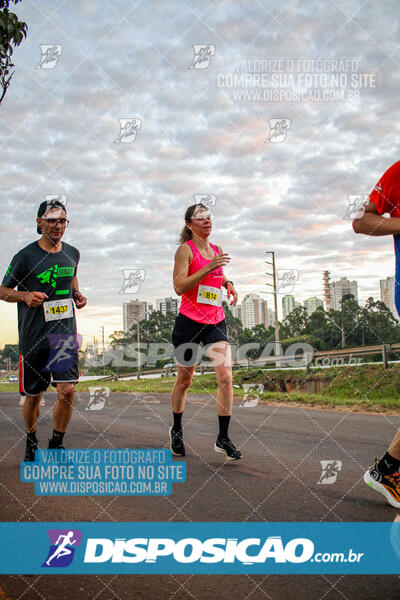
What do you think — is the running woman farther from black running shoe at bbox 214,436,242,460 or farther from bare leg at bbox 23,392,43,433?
bare leg at bbox 23,392,43,433

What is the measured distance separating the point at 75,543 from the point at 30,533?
12.4 inches

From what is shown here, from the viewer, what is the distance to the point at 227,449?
4.79m

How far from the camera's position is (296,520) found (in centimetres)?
303

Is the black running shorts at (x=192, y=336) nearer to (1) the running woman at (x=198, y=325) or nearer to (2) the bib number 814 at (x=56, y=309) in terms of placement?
(1) the running woman at (x=198, y=325)

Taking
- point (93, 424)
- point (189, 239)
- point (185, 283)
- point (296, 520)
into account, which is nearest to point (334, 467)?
point (296, 520)

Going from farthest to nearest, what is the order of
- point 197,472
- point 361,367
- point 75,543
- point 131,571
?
1. point 361,367
2. point 197,472
3. point 75,543
4. point 131,571

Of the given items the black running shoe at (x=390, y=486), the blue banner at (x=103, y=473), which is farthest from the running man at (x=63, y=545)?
the black running shoe at (x=390, y=486)

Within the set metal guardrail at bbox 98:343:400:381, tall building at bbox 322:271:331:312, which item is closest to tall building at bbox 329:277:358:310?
tall building at bbox 322:271:331:312

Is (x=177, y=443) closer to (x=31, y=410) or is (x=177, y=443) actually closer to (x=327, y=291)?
(x=31, y=410)

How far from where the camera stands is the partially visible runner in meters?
4.67

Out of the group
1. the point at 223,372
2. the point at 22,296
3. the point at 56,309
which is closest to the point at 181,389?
the point at 223,372

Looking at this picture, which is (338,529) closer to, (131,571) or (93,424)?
(131,571)

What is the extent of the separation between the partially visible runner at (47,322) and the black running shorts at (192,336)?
3.10ft

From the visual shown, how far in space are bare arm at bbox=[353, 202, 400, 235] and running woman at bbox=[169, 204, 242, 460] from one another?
205cm
